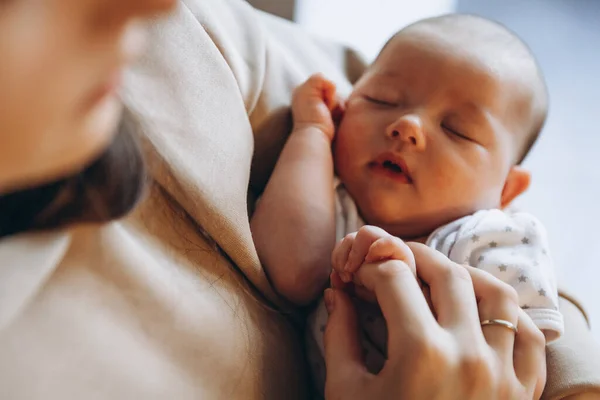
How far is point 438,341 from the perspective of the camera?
1.78 ft

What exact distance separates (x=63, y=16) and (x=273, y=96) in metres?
0.60

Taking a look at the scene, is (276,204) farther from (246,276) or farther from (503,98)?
(503,98)

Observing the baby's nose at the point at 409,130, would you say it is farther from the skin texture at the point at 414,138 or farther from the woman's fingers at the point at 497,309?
the woman's fingers at the point at 497,309

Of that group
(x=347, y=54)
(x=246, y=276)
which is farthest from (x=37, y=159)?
(x=347, y=54)

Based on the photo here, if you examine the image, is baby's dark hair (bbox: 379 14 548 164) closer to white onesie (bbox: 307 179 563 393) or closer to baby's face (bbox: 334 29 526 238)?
baby's face (bbox: 334 29 526 238)

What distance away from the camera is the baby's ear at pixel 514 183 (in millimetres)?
1003

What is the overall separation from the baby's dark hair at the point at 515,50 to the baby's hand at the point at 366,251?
0.45 metres

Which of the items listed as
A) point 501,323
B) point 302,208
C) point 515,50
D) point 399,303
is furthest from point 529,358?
point 515,50

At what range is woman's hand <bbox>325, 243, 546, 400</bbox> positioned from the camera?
536 mm

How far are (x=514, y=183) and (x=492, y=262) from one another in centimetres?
28

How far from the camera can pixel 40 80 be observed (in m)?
0.29

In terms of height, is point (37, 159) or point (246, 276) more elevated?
point (37, 159)

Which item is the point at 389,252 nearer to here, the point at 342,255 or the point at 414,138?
the point at 342,255

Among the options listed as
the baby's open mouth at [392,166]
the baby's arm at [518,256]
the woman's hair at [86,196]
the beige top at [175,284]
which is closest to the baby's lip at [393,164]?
the baby's open mouth at [392,166]
